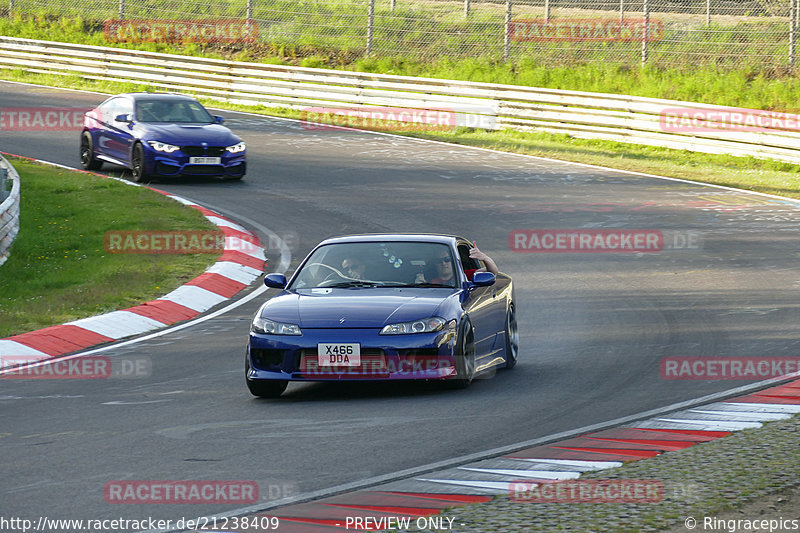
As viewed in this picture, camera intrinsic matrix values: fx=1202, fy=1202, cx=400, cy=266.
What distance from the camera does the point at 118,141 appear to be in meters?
22.9

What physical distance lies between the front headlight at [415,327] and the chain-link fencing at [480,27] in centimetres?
2126

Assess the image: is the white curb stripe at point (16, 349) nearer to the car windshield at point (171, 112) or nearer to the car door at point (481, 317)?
the car door at point (481, 317)

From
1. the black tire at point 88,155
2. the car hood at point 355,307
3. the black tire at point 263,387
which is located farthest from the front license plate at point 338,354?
the black tire at point 88,155

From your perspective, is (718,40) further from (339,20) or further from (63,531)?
(63,531)

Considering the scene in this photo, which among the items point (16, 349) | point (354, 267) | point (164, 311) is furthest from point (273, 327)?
point (164, 311)

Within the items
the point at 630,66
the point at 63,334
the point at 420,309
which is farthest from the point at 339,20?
the point at 420,309

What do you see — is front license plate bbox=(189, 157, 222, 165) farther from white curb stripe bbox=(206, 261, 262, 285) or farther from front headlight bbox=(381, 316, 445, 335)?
front headlight bbox=(381, 316, 445, 335)

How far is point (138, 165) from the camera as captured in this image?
73.6 feet

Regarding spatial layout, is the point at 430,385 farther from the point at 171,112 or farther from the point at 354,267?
the point at 171,112

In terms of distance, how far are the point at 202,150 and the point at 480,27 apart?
14511 mm

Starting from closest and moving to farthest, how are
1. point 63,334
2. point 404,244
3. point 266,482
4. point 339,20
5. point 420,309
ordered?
point 266,482, point 420,309, point 404,244, point 63,334, point 339,20

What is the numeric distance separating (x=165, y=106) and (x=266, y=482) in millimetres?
17443

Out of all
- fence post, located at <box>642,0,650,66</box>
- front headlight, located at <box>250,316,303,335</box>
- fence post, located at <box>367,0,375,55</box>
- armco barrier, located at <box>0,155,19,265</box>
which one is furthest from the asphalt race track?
fence post, located at <box>367,0,375,55</box>

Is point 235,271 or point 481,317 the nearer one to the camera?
point 481,317
